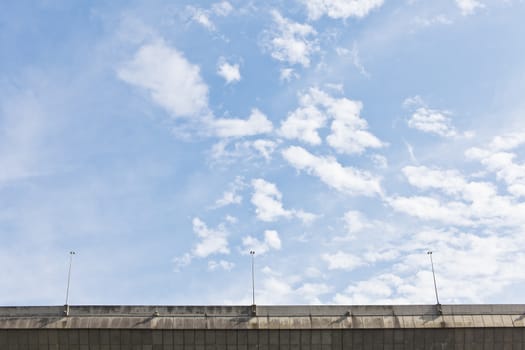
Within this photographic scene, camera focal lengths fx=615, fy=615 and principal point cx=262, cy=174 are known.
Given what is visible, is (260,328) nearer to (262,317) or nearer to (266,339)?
(262,317)

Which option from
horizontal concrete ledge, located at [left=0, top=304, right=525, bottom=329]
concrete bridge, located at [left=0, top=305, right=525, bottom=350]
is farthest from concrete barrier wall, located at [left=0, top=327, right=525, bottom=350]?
horizontal concrete ledge, located at [left=0, top=304, right=525, bottom=329]

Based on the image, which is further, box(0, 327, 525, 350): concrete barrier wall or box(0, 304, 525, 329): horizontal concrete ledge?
box(0, 304, 525, 329): horizontal concrete ledge

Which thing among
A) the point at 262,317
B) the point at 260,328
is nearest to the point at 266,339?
the point at 260,328

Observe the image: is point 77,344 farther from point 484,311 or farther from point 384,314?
point 484,311

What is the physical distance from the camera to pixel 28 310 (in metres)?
46.8

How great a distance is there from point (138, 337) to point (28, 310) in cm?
865

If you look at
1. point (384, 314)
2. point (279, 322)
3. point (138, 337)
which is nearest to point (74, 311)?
point (138, 337)

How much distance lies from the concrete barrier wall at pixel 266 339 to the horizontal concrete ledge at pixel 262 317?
42cm

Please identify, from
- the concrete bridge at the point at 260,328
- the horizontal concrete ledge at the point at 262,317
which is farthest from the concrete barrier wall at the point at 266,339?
the horizontal concrete ledge at the point at 262,317

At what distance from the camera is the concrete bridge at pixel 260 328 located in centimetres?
4634

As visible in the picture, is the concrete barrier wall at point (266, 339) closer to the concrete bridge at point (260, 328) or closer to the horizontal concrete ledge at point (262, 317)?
the concrete bridge at point (260, 328)

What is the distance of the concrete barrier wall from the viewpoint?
46.3 m

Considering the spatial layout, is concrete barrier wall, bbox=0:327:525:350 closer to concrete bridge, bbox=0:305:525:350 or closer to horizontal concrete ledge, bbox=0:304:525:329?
concrete bridge, bbox=0:305:525:350

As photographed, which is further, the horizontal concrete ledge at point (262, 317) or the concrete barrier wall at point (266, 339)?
the horizontal concrete ledge at point (262, 317)
